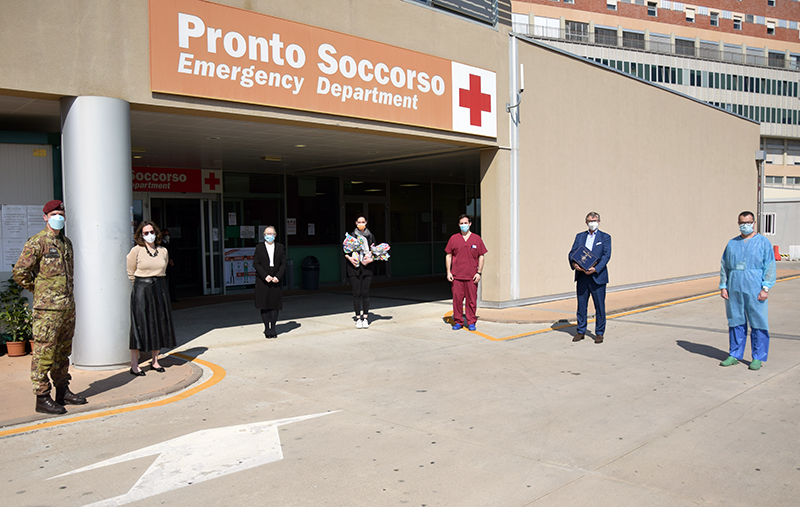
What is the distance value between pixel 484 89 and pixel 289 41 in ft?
15.7

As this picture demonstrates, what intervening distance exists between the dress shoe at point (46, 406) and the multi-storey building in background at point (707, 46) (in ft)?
198

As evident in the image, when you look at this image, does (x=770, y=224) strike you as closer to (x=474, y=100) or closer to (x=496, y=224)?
(x=496, y=224)

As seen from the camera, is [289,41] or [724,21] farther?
[724,21]

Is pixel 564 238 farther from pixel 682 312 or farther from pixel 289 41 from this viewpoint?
pixel 289 41

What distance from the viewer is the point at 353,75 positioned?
10219 millimetres

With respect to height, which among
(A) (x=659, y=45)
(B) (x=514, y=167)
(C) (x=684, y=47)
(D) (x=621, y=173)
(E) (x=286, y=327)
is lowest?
(E) (x=286, y=327)

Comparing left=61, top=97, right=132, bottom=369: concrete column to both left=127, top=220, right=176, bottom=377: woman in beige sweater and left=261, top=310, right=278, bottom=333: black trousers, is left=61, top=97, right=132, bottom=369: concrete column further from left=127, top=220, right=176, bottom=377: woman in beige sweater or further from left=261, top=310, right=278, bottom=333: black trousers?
left=261, top=310, right=278, bottom=333: black trousers

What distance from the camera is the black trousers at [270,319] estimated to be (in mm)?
10180

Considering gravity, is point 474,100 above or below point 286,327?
above

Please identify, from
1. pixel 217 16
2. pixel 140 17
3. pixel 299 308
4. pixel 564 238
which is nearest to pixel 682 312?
pixel 564 238

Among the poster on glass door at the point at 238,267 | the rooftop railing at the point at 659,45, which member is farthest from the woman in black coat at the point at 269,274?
the rooftop railing at the point at 659,45

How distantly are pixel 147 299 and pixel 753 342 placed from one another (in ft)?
24.5

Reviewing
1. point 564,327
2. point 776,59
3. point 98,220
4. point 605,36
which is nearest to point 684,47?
point 605,36

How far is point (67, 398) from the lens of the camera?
6234 millimetres
